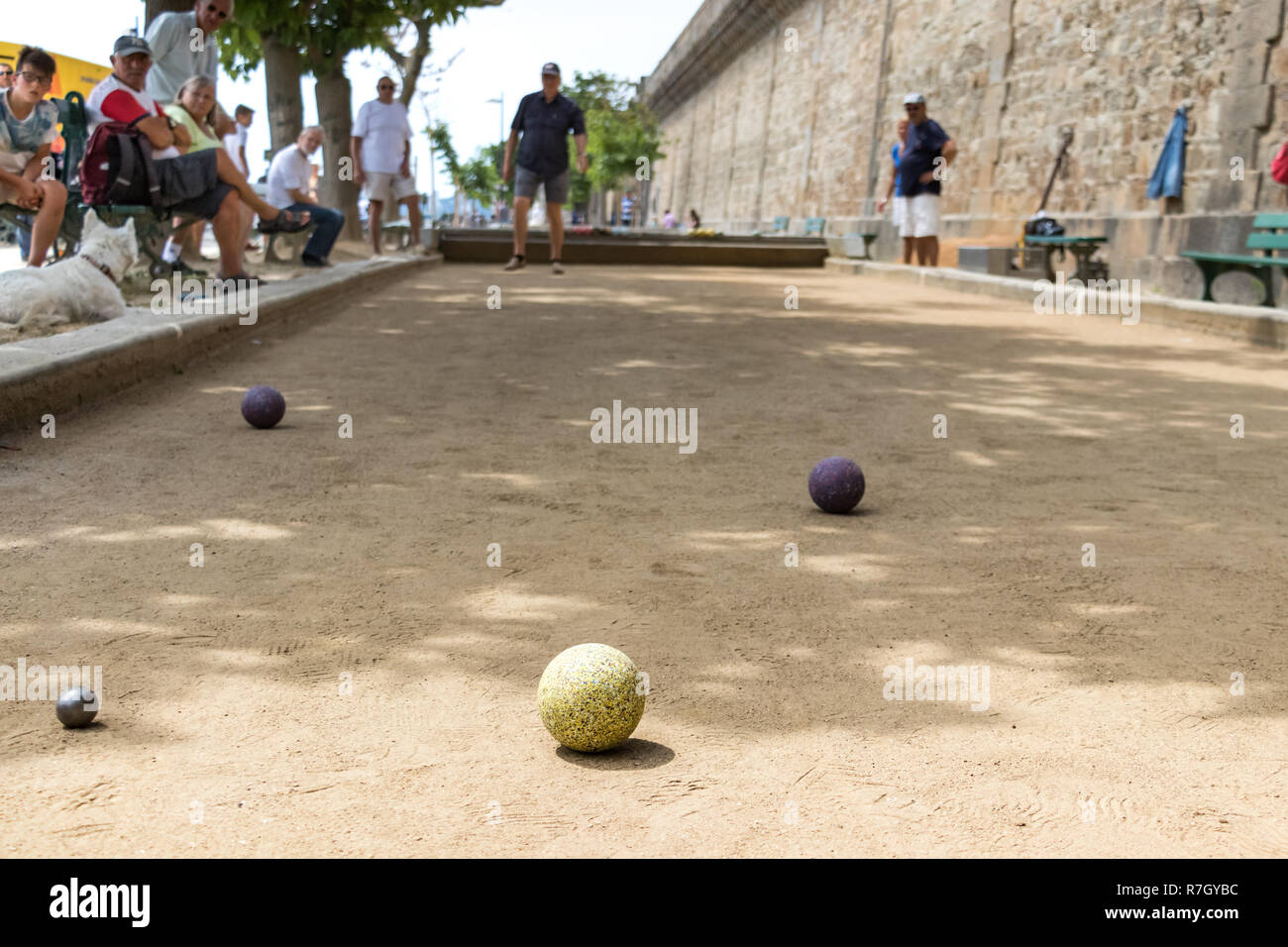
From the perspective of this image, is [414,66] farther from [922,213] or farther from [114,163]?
[114,163]

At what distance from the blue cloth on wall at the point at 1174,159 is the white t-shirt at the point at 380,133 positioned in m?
9.09

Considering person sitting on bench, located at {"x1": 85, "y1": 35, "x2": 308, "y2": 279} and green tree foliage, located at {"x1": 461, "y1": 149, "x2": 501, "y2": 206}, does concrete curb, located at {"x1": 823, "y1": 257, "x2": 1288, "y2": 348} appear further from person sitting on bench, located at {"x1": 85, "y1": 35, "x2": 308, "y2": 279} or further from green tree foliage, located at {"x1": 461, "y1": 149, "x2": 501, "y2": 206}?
green tree foliage, located at {"x1": 461, "y1": 149, "x2": 501, "y2": 206}

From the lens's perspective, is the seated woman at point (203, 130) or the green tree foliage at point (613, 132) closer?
the seated woman at point (203, 130)

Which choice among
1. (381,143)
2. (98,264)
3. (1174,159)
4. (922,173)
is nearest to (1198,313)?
(1174,159)

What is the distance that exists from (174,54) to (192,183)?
1.92 m

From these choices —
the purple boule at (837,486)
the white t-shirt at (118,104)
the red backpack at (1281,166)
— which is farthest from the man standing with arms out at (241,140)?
the purple boule at (837,486)

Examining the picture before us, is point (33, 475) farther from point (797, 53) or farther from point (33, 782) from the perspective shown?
point (797, 53)

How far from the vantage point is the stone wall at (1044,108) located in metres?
12.8

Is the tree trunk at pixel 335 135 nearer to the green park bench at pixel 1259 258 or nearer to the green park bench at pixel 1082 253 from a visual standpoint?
the green park bench at pixel 1082 253

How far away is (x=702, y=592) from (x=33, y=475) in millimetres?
2756

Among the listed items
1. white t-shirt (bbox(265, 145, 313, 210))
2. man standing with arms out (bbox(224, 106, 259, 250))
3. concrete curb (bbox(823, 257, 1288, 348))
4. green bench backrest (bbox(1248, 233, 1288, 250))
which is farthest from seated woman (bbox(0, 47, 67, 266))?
green bench backrest (bbox(1248, 233, 1288, 250))

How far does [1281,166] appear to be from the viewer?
36.8 ft

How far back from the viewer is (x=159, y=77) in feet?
34.6

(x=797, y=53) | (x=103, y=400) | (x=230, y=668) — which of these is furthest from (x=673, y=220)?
(x=230, y=668)
